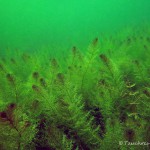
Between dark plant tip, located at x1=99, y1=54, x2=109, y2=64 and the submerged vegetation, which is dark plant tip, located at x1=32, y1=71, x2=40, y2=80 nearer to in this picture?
the submerged vegetation

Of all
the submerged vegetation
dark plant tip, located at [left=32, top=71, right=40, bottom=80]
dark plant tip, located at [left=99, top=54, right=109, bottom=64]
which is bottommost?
the submerged vegetation

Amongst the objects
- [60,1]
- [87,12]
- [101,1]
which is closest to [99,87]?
[87,12]

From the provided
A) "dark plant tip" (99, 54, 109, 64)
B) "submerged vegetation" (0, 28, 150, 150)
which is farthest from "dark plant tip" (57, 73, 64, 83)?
"dark plant tip" (99, 54, 109, 64)

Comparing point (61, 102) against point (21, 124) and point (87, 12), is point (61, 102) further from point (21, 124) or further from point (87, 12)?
point (87, 12)

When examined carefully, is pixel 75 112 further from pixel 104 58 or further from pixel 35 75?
pixel 35 75

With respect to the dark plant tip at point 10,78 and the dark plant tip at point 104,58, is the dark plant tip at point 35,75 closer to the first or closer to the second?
the dark plant tip at point 10,78

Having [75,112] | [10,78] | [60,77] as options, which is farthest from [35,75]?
[75,112]

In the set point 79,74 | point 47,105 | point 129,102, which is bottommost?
point 47,105

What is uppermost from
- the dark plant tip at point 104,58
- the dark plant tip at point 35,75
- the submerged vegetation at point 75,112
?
the dark plant tip at point 104,58

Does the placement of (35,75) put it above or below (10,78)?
above

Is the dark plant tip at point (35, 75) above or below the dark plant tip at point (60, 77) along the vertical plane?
above

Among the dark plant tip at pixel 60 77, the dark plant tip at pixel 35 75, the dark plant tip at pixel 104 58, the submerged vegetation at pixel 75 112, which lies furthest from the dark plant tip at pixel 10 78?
the dark plant tip at pixel 104 58
